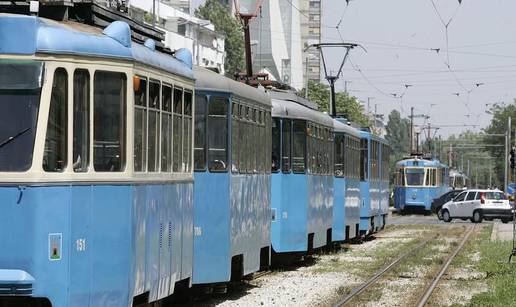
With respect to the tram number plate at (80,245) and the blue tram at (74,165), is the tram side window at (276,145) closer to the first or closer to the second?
the blue tram at (74,165)

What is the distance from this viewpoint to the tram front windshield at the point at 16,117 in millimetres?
9516

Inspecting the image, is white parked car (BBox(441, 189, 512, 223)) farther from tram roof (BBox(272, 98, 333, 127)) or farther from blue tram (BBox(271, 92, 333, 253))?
tram roof (BBox(272, 98, 333, 127))

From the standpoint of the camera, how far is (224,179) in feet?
51.4

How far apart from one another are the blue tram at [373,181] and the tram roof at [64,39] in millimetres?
22854

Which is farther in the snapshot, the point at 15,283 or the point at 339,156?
the point at 339,156

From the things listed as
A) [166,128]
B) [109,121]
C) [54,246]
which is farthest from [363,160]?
[54,246]

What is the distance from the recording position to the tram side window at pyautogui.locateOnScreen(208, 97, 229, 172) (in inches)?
609

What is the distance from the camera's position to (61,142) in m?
9.83

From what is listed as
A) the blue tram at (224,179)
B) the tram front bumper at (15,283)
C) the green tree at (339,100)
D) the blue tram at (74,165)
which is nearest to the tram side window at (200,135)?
the blue tram at (224,179)

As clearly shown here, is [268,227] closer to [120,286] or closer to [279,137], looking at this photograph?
[279,137]

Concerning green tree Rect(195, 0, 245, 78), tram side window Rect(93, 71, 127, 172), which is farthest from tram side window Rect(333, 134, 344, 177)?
green tree Rect(195, 0, 245, 78)

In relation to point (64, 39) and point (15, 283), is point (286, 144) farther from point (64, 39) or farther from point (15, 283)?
point (15, 283)

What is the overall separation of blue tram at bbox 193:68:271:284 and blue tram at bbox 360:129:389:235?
16.1 metres

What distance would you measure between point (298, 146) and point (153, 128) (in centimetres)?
1065
